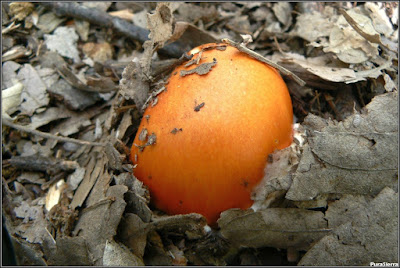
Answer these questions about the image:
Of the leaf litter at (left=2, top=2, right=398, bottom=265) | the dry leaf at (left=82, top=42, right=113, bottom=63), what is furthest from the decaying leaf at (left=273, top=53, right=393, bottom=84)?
the dry leaf at (left=82, top=42, right=113, bottom=63)

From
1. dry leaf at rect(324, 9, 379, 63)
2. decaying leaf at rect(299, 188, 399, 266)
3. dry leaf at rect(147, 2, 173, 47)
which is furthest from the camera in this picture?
dry leaf at rect(324, 9, 379, 63)

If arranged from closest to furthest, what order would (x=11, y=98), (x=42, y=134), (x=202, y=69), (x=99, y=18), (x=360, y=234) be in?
1. (x=360, y=234)
2. (x=202, y=69)
3. (x=42, y=134)
4. (x=11, y=98)
5. (x=99, y=18)

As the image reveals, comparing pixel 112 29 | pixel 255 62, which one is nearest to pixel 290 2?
pixel 255 62

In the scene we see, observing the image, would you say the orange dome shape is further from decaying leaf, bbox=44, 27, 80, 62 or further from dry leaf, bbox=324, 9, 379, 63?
decaying leaf, bbox=44, 27, 80, 62

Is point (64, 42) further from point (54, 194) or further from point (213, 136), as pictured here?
point (213, 136)

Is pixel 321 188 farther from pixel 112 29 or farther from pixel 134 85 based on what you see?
pixel 112 29

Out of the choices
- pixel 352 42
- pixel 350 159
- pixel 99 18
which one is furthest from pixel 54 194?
pixel 352 42

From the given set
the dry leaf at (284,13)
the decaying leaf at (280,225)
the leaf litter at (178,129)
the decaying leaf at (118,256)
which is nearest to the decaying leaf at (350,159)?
the leaf litter at (178,129)
